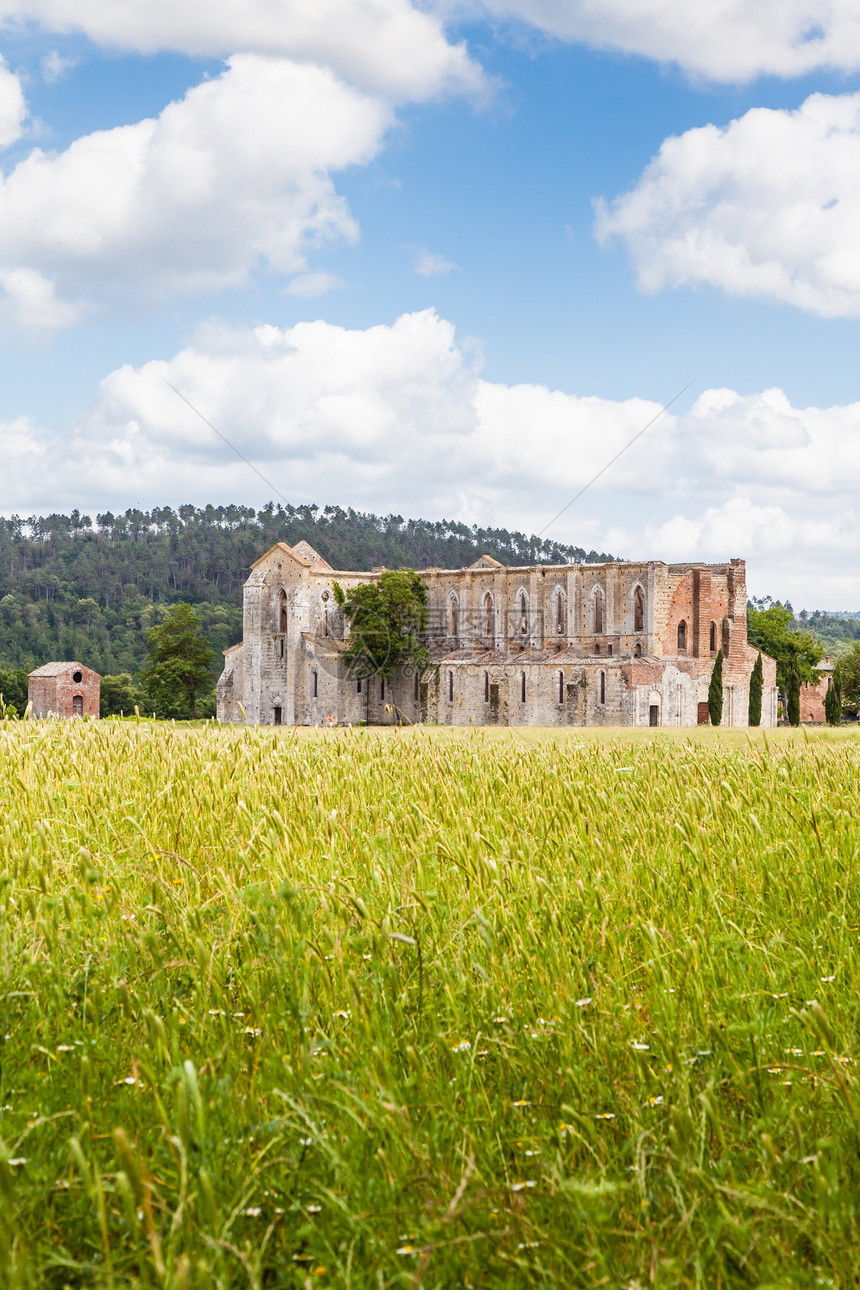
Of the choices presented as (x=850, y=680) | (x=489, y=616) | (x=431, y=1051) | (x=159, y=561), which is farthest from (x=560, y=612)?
(x=159, y=561)

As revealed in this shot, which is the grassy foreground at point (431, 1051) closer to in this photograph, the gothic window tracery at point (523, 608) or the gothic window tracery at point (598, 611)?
the gothic window tracery at point (598, 611)

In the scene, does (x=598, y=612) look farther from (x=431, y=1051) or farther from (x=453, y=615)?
(x=431, y=1051)

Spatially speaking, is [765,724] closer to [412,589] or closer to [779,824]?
[412,589]

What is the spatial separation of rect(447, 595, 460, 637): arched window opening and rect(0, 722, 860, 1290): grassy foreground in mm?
55951

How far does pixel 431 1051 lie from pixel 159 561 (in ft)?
377

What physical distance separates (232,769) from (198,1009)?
391 cm

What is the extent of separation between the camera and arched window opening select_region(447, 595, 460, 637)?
202 feet

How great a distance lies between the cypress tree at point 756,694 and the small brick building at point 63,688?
36.8 meters

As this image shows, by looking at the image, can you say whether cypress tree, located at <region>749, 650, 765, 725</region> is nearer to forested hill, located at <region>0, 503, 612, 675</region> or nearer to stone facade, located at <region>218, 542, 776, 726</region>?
stone facade, located at <region>218, 542, 776, 726</region>

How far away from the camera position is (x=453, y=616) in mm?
61875

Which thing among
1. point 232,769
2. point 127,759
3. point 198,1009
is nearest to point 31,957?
point 198,1009

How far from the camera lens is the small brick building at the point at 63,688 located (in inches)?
2201

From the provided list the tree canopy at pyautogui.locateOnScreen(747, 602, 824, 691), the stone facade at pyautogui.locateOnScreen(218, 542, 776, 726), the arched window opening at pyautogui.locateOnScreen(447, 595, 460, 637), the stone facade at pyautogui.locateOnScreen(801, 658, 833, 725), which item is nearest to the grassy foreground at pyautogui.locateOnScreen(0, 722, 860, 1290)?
the stone facade at pyautogui.locateOnScreen(218, 542, 776, 726)

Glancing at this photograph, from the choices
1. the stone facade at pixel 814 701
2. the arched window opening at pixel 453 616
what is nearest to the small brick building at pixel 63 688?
the arched window opening at pixel 453 616
